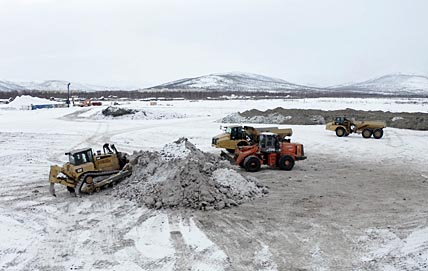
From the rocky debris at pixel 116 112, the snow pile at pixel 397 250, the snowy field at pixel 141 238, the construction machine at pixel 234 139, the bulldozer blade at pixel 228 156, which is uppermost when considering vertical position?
the construction machine at pixel 234 139

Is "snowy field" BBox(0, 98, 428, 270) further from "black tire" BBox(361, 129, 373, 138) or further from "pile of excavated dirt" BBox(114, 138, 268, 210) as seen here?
"black tire" BBox(361, 129, 373, 138)

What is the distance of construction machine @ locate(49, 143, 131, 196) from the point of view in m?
16.3

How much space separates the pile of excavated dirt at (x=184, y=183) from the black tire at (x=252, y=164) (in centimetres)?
275

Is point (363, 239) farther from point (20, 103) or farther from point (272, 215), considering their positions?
point (20, 103)

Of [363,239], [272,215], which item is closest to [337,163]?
[272,215]

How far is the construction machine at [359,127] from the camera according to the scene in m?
33.0

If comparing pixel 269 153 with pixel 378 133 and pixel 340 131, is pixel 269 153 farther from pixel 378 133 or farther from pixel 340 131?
pixel 378 133

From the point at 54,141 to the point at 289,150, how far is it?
1797cm

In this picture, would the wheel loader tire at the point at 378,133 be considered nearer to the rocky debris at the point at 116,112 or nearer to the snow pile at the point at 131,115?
the snow pile at the point at 131,115

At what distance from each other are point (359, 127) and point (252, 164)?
16447 mm

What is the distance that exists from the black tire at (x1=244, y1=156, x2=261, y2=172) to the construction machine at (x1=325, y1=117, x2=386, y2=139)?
1569cm

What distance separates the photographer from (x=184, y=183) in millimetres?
14602

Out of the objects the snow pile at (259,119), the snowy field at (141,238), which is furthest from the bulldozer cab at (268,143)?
the snow pile at (259,119)

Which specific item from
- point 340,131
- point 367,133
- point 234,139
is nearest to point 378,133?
point 367,133
